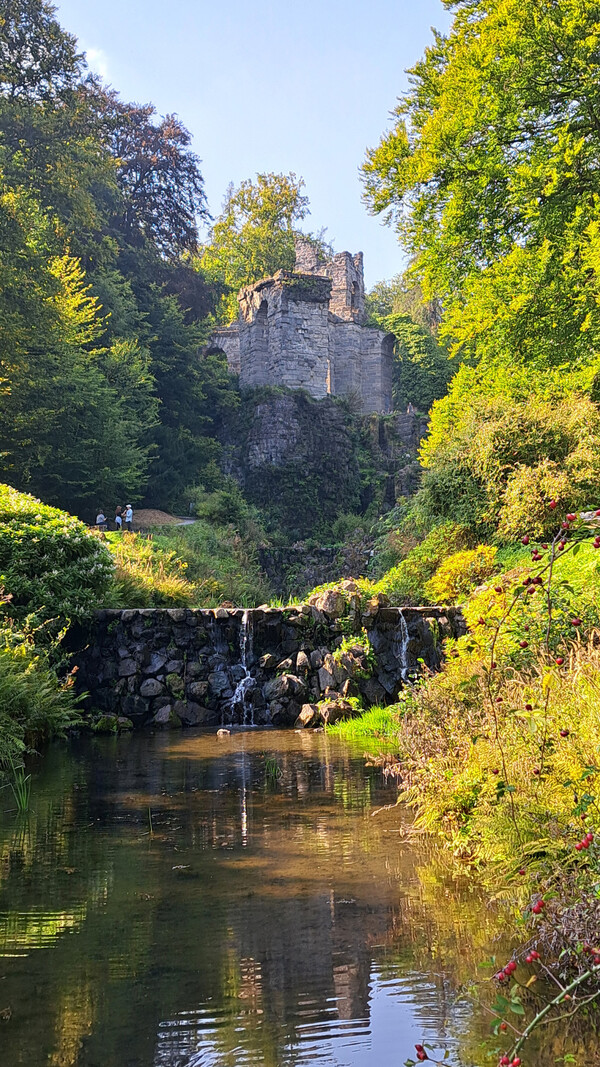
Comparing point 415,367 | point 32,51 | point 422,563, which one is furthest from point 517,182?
point 415,367

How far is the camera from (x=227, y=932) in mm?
3564

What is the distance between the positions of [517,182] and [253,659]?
878 cm

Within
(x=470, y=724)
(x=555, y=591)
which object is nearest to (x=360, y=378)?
(x=555, y=591)

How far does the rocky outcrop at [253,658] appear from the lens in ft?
37.3

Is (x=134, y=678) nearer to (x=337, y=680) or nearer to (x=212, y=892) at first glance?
(x=337, y=680)

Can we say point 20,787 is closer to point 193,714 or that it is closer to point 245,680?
point 193,714

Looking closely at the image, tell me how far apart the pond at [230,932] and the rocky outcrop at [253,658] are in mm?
4885

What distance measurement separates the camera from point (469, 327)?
15.4m

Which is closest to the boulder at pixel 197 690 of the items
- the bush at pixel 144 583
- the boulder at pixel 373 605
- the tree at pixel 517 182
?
the bush at pixel 144 583

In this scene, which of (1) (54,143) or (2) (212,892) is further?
(1) (54,143)

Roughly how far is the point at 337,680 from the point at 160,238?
3097 centimetres

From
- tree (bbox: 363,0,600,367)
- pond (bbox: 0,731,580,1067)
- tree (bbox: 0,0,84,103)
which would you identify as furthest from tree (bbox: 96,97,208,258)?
pond (bbox: 0,731,580,1067)

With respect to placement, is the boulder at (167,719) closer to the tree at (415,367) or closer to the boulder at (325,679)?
the boulder at (325,679)

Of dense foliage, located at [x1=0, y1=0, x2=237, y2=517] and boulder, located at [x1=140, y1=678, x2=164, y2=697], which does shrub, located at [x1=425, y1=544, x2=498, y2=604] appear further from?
dense foliage, located at [x1=0, y1=0, x2=237, y2=517]
